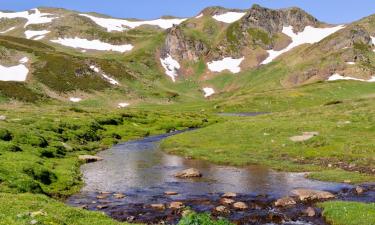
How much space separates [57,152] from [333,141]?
45311 millimetres

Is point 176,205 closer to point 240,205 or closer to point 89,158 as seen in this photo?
point 240,205

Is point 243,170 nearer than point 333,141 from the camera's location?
Yes

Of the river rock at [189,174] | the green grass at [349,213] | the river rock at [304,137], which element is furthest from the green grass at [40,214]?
the river rock at [304,137]

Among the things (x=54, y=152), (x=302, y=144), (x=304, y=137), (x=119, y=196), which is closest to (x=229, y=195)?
(x=119, y=196)

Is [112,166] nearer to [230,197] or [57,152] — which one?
[57,152]

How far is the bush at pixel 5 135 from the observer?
6907cm

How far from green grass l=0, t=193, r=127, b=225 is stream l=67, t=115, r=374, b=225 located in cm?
793

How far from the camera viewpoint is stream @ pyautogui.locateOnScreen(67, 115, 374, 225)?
3991 cm

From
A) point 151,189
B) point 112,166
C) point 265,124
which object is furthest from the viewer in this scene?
point 265,124

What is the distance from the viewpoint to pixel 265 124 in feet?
315

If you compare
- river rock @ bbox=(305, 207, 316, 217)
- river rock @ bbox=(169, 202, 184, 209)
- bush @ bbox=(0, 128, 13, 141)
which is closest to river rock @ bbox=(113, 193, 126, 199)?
river rock @ bbox=(169, 202, 184, 209)

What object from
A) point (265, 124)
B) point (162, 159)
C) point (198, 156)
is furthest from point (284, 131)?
point (162, 159)

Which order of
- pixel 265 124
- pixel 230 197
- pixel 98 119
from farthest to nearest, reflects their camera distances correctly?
pixel 98 119 < pixel 265 124 < pixel 230 197

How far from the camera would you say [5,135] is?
230ft
